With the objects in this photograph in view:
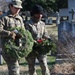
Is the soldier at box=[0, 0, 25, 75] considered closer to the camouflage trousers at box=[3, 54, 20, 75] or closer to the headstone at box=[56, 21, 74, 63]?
the camouflage trousers at box=[3, 54, 20, 75]

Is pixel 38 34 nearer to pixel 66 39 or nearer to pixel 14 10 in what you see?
pixel 14 10

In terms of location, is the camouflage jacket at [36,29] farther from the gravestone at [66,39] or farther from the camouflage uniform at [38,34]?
the gravestone at [66,39]

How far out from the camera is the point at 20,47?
266 inches

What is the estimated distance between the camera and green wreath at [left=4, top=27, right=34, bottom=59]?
21.9 feet

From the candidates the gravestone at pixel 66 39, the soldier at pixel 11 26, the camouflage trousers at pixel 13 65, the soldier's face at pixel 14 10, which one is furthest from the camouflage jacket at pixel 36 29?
the gravestone at pixel 66 39

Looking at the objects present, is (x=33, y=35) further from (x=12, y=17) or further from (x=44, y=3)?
(x=44, y=3)

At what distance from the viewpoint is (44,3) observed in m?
42.2

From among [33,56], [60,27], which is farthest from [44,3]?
[33,56]

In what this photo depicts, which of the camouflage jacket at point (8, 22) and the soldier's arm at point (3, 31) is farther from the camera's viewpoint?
the camouflage jacket at point (8, 22)

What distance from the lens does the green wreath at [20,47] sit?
6.66m

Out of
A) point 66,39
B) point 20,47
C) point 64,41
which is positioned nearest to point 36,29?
point 20,47

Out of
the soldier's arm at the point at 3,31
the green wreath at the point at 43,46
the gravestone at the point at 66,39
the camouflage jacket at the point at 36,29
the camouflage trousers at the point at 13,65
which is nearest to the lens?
the soldier's arm at the point at 3,31

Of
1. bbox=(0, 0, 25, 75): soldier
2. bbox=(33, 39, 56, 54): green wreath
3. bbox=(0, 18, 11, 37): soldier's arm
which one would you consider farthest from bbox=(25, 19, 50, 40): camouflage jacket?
bbox=(0, 18, 11, 37): soldier's arm

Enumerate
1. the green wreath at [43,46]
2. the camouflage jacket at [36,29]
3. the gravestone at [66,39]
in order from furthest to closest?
the gravestone at [66,39] < the camouflage jacket at [36,29] < the green wreath at [43,46]
